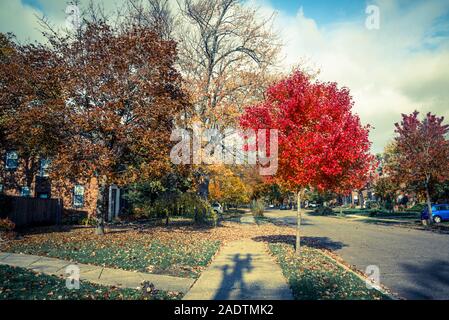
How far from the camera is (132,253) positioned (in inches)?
438

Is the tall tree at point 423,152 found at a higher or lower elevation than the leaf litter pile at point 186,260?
higher

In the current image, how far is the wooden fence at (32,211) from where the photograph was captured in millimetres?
18359

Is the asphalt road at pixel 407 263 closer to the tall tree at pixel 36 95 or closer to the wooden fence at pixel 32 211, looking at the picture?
the tall tree at pixel 36 95

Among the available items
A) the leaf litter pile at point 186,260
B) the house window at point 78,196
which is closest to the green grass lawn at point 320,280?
the leaf litter pile at point 186,260

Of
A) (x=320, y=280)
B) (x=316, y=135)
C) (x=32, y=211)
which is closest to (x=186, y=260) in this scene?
(x=320, y=280)

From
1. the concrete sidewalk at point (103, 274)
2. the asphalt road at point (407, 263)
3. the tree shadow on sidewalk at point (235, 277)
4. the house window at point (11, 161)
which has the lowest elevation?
the asphalt road at point (407, 263)

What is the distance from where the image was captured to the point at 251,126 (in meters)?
11.4

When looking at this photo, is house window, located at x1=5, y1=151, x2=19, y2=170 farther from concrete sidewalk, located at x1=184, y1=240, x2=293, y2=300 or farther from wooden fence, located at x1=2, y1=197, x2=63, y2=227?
concrete sidewalk, located at x1=184, y1=240, x2=293, y2=300

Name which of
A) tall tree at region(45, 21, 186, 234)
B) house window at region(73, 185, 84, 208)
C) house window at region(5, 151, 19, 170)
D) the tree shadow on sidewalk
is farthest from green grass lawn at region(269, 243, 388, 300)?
house window at region(5, 151, 19, 170)

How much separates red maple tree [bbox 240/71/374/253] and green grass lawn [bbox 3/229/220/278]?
4.13 m

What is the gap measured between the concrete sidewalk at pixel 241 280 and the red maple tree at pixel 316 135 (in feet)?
9.56

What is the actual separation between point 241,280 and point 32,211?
60.5 feet

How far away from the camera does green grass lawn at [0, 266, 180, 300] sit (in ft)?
20.3

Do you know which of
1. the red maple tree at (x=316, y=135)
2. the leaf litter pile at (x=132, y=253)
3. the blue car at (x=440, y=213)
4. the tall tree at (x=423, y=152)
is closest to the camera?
the leaf litter pile at (x=132, y=253)
